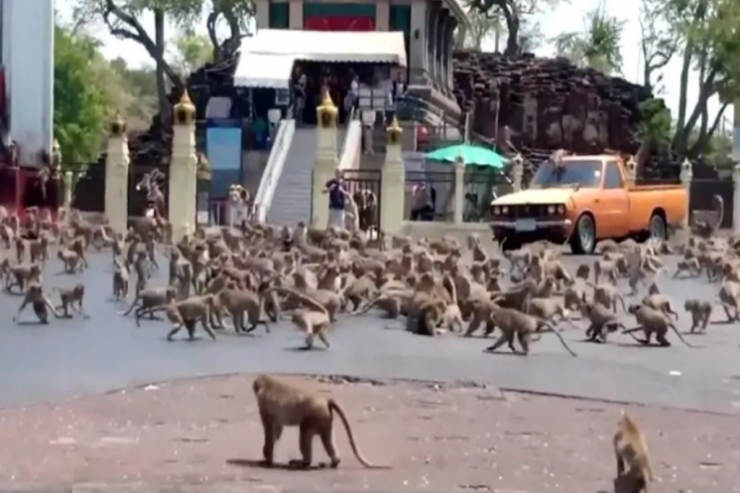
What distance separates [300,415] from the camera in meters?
9.84

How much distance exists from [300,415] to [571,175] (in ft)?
76.7

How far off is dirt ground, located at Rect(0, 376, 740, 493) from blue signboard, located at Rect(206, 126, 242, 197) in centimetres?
2869

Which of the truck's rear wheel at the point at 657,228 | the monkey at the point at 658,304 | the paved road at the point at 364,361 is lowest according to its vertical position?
the paved road at the point at 364,361

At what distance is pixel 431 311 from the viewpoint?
17.9 m

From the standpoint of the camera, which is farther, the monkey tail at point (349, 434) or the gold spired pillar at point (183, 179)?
the gold spired pillar at point (183, 179)

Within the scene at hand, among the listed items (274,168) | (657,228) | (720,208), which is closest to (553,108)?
(720,208)

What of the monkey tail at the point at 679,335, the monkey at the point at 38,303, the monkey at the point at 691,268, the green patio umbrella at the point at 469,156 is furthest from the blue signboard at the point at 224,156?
the monkey tail at the point at 679,335

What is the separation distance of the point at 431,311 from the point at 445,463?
7296 millimetres

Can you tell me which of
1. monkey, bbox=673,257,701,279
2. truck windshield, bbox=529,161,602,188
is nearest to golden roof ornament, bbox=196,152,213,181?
truck windshield, bbox=529,161,602,188

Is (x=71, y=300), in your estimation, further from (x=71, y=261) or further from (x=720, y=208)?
(x=720, y=208)

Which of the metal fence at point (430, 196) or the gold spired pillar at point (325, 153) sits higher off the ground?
the gold spired pillar at point (325, 153)

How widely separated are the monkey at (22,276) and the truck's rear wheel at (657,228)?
15504mm

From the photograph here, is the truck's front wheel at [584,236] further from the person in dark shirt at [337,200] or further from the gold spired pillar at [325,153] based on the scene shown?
the gold spired pillar at [325,153]

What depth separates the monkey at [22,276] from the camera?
2106 centimetres
